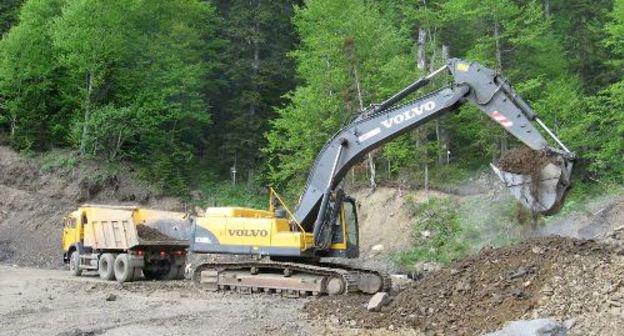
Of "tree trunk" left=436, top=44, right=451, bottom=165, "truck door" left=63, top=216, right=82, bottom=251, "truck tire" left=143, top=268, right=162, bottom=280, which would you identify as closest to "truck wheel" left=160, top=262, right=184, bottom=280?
"truck tire" left=143, top=268, right=162, bottom=280

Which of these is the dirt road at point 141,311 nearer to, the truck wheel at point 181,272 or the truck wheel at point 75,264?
the truck wheel at point 181,272

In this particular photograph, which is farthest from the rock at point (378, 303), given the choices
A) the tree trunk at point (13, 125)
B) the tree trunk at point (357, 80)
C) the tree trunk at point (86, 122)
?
the tree trunk at point (13, 125)

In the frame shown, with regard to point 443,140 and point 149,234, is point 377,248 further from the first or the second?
point 443,140

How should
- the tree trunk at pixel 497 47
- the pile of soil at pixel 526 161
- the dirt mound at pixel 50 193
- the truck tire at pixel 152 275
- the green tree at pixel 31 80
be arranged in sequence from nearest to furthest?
the pile of soil at pixel 526 161 < the truck tire at pixel 152 275 < the tree trunk at pixel 497 47 < the dirt mound at pixel 50 193 < the green tree at pixel 31 80

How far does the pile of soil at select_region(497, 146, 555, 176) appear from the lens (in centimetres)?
1134

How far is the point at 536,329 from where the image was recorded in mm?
7762

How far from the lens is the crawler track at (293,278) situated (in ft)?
45.7

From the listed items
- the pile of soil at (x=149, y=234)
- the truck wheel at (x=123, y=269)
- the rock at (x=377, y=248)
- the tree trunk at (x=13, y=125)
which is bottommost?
the truck wheel at (x=123, y=269)

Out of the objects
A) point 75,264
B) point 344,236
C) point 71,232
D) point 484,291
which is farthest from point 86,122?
point 484,291

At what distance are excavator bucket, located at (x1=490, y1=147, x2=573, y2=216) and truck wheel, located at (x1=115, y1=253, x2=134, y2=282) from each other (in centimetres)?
1075

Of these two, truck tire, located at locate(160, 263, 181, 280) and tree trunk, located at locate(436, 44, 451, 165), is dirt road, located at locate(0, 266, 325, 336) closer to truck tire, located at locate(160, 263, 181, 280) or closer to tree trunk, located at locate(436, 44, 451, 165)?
truck tire, located at locate(160, 263, 181, 280)

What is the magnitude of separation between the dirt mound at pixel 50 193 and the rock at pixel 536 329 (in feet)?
71.4

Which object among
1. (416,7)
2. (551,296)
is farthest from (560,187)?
(416,7)

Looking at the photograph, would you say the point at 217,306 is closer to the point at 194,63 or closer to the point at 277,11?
the point at 194,63
